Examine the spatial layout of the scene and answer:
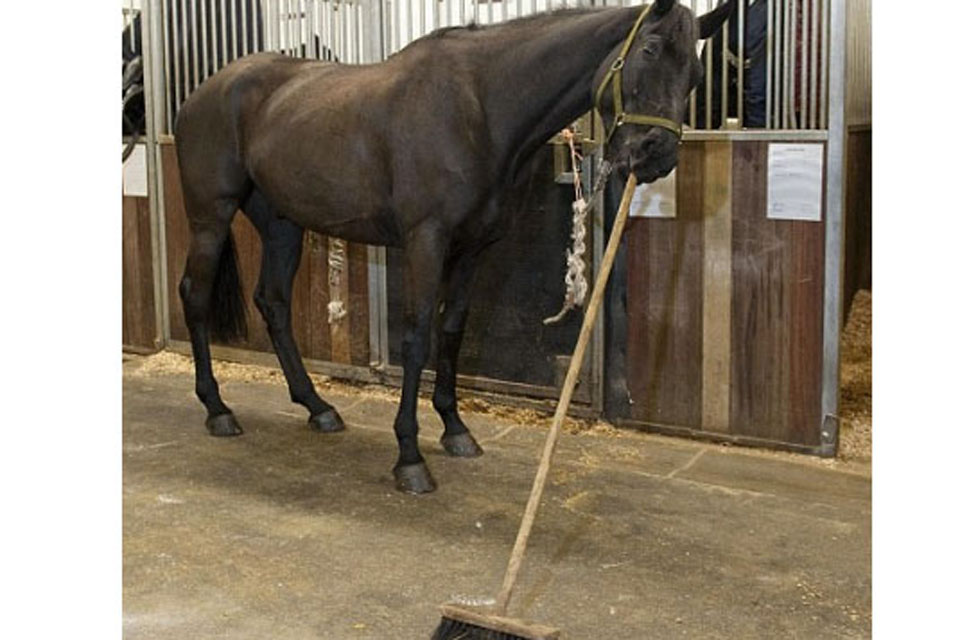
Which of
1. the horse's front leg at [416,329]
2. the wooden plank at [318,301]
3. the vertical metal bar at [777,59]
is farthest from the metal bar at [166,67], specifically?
the vertical metal bar at [777,59]

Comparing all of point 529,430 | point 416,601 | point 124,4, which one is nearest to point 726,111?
point 529,430

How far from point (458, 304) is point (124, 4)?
266cm

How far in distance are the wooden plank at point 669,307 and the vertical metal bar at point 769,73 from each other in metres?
0.22

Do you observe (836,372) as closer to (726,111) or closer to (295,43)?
(726,111)

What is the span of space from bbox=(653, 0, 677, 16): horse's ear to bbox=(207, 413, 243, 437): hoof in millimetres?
1935

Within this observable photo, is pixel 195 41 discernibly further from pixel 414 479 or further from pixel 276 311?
pixel 414 479

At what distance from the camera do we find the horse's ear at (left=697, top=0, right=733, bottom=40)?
2.64 meters

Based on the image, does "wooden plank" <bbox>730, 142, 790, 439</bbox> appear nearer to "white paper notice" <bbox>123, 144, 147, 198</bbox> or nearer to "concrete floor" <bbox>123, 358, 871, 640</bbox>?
"concrete floor" <bbox>123, 358, 871, 640</bbox>

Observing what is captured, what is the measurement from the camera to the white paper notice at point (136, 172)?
15.6ft

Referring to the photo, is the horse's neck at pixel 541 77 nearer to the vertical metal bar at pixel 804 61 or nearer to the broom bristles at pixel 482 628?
the vertical metal bar at pixel 804 61

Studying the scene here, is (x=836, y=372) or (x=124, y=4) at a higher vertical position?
(x=124, y=4)

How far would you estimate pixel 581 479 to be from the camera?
3.11m

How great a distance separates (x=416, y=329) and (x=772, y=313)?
1.13 meters

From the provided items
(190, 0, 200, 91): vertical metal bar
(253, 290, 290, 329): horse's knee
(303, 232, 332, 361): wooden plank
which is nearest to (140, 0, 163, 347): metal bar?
(190, 0, 200, 91): vertical metal bar
